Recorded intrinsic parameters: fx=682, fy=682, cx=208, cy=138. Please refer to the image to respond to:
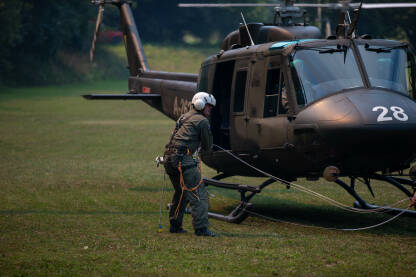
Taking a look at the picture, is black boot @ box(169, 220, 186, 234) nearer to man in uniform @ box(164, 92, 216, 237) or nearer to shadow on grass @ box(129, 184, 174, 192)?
man in uniform @ box(164, 92, 216, 237)

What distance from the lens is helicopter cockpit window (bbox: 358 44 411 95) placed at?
998cm

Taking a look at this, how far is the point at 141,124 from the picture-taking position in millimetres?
33750

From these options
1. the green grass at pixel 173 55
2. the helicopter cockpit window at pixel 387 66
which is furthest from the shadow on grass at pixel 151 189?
the green grass at pixel 173 55

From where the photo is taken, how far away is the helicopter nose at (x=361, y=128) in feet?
29.7

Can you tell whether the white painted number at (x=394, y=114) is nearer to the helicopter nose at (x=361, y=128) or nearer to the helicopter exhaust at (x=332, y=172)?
the helicopter nose at (x=361, y=128)

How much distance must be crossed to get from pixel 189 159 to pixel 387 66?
129 inches

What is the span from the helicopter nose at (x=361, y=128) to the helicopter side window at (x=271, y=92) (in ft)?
2.81

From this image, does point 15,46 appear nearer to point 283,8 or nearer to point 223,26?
point 223,26

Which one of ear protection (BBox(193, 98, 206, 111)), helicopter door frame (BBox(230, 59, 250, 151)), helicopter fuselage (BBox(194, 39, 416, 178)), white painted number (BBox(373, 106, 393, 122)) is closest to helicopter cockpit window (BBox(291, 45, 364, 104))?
helicopter fuselage (BBox(194, 39, 416, 178))

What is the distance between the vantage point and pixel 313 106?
380 inches

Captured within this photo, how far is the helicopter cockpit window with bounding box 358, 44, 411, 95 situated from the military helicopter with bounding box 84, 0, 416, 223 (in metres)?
0.02

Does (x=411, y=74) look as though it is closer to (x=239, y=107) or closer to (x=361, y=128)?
(x=361, y=128)

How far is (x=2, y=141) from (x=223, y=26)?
2537 inches

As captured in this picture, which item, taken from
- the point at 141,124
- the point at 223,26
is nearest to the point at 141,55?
the point at 141,124
